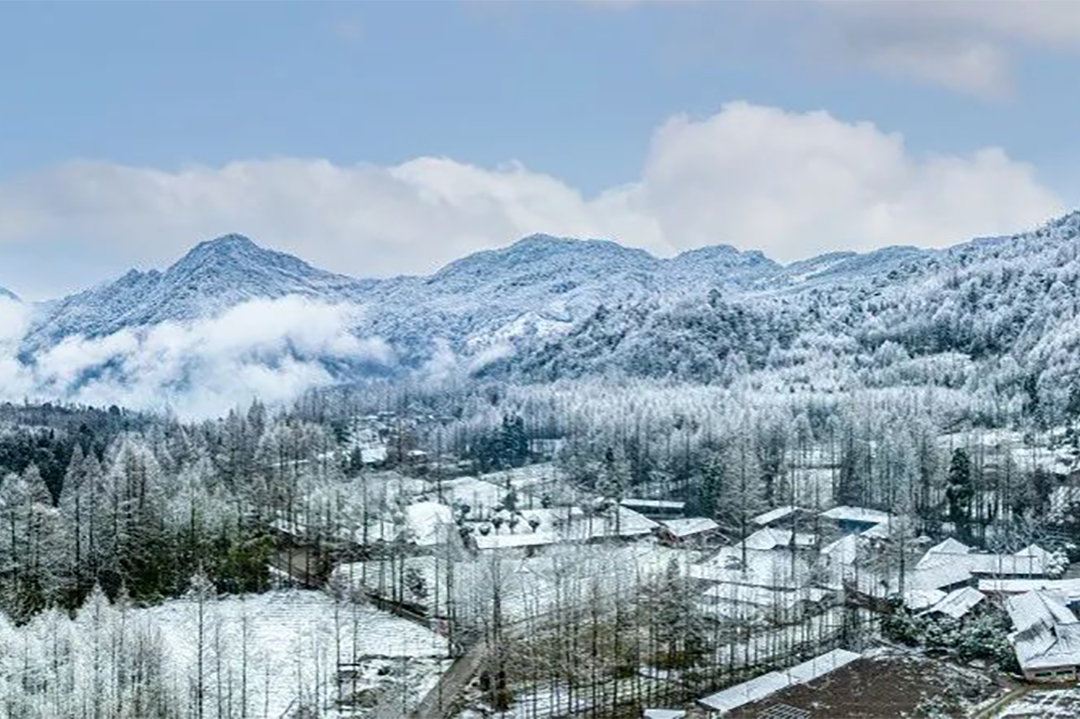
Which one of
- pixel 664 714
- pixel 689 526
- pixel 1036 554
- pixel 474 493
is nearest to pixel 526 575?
pixel 689 526

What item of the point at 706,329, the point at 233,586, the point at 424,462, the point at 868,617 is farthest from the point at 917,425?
the point at 706,329

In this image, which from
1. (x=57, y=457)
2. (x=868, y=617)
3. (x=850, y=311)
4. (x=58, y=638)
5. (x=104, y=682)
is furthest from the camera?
(x=850, y=311)

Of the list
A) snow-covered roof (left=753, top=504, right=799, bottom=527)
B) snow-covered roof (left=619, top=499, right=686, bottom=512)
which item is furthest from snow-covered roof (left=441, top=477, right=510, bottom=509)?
snow-covered roof (left=753, top=504, right=799, bottom=527)

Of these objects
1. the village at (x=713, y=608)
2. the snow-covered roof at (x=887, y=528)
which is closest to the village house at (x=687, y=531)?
the village at (x=713, y=608)

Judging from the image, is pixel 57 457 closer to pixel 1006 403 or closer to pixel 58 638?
pixel 58 638

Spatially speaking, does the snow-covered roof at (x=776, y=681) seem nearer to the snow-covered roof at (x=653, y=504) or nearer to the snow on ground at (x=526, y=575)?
the snow on ground at (x=526, y=575)

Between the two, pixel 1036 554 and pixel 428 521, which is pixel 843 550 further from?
pixel 428 521
